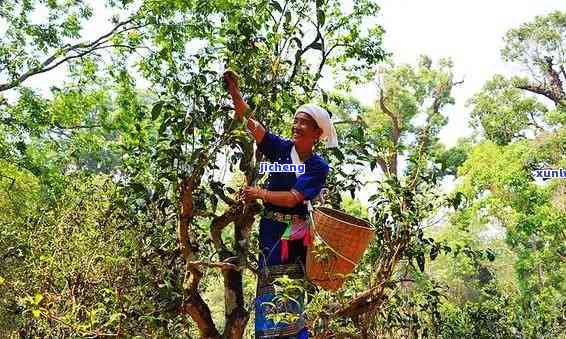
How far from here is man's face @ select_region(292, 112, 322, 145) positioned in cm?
216

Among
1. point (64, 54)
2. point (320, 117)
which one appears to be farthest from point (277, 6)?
point (64, 54)

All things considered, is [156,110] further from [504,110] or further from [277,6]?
[504,110]

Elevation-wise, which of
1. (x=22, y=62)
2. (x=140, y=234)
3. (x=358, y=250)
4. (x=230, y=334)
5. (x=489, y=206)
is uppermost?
(x=22, y=62)

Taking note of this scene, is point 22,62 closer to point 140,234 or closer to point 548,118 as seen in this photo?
point 140,234

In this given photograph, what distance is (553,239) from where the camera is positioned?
9.20 m

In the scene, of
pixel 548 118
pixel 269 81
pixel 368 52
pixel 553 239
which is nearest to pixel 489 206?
pixel 553 239

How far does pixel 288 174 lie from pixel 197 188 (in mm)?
352

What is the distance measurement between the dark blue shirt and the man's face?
5 cm

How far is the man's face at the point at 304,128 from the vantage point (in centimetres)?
216

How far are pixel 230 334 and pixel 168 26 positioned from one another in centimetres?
445

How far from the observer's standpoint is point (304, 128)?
2158mm

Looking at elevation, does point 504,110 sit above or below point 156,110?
above

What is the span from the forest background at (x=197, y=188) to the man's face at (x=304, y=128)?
178 millimetres

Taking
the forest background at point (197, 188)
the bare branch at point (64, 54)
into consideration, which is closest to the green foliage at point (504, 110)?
the forest background at point (197, 188)
